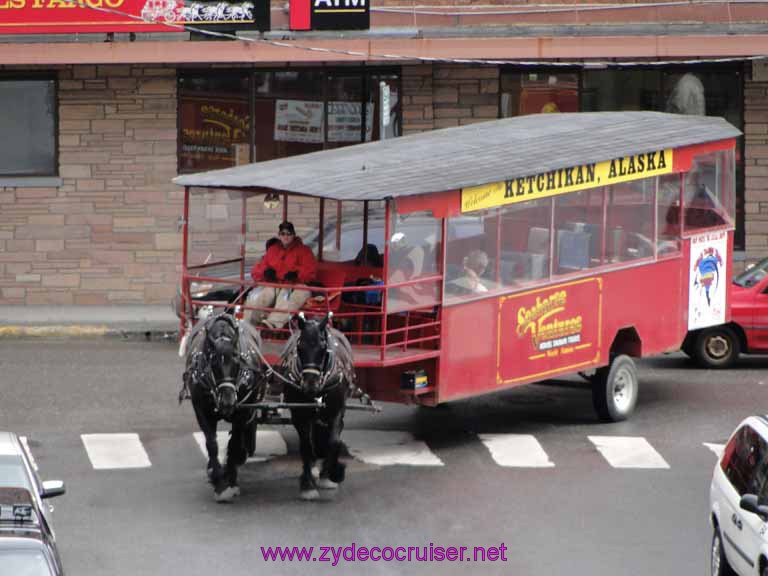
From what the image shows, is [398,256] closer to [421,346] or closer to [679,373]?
[421,346]

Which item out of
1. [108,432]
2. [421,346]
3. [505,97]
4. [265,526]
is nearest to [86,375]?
[108,432]

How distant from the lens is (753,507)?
9.88m

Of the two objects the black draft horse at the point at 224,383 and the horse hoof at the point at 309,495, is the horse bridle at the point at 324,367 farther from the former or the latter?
the horse hoof at the point at 309,495

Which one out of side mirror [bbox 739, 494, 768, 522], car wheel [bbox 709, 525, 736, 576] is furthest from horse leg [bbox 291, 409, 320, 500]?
side mirror [bbox 739, 494, 768, 522]

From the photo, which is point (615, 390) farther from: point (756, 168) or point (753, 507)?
point (756, 168)

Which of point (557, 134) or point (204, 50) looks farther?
point (204, 50)

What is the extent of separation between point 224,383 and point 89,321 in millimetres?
11646

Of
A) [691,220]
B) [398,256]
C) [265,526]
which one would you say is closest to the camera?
[265,526]

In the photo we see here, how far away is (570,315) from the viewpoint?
1717cm

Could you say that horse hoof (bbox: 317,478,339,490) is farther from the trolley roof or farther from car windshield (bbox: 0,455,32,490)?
car windshield (bbox: 0,455,32,490)

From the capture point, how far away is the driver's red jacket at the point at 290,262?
52.2 ft

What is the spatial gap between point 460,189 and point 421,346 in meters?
1.61

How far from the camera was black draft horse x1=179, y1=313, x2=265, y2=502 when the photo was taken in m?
13.6

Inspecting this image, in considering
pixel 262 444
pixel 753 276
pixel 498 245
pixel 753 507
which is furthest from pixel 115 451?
pixel 753 276
